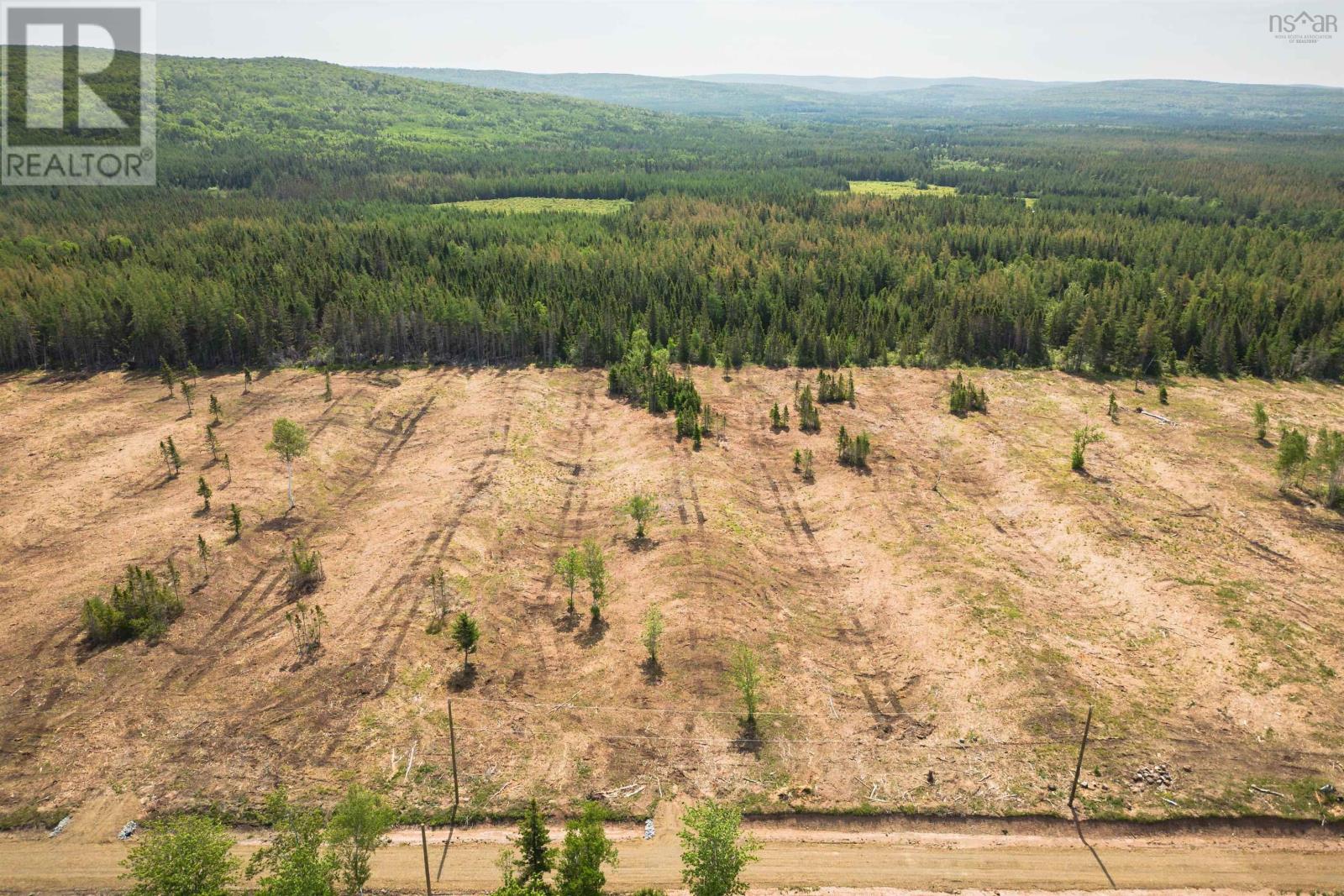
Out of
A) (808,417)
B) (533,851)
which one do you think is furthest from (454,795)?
(808,417)

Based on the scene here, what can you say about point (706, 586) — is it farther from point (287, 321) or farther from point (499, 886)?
point (287, 321)

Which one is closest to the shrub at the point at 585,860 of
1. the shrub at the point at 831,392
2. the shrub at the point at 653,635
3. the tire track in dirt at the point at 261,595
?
the shrub at the point at 653,635

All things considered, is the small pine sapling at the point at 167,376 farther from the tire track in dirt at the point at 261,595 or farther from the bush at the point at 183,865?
the bush at the point at 183,865

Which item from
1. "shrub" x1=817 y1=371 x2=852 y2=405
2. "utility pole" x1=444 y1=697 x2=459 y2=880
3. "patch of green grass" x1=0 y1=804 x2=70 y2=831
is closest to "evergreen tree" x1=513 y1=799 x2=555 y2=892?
"utility pole" x1=444 y1=697 x2=459 y2=880

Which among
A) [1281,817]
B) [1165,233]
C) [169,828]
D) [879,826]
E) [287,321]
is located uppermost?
[1165,233]

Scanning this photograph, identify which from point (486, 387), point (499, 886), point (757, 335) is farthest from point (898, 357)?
point (499, 886)

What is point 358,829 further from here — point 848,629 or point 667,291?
point 667,291

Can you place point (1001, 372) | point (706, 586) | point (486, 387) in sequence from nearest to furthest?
point (706, 586)
point (486, 387)
point (1001, 372)
